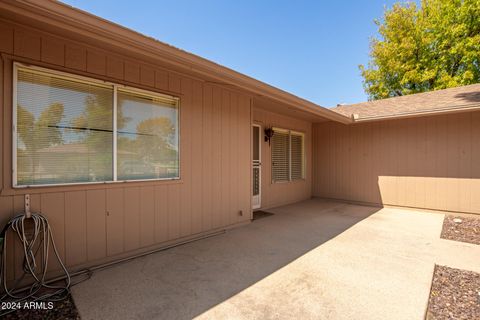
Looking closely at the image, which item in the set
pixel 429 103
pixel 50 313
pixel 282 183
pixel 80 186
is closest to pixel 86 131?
pixel 80 186

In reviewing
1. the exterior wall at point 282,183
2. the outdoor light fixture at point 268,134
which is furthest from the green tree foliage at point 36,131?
the outdoor light fixture at point 268,134

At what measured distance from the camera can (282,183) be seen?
651cm

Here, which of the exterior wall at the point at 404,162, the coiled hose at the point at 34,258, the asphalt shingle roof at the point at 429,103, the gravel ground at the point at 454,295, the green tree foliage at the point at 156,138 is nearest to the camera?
the gravel ground at the point at 454,295

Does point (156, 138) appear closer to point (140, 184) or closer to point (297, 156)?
point (140, 184)

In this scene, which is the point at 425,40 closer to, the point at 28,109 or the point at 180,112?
the point at 180,112

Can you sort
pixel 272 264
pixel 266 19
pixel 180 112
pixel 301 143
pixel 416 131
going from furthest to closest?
1. pixel 266 19
2. pixel 301 143
3. pixel 416 131
4. pixel 180 112
5. pixel 272 264

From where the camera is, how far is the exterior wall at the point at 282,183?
5918mm

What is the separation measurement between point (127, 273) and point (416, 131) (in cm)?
691

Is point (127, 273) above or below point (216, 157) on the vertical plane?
below

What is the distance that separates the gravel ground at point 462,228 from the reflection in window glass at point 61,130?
5441mm

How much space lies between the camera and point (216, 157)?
4145 millimetres

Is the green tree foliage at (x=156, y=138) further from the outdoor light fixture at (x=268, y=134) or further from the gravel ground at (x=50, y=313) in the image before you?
the outdoor light fixture at (x=268, y=134)

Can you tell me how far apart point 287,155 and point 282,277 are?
14.8 feet

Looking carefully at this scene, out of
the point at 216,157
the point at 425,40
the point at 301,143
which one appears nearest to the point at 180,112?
the point at 216,157
